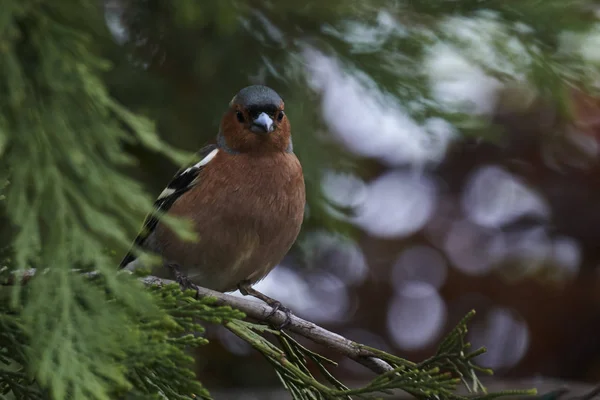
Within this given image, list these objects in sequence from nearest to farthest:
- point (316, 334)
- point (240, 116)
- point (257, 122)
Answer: point (316, 334), point (257, 122), point (240, 116)

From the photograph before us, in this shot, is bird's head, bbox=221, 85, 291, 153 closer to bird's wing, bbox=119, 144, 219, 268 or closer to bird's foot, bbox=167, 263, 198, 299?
bird's wing, bbox=119, 144, 219, 268

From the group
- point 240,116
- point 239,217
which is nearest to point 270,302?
point 239,217

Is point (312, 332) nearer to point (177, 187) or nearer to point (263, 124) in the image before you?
point (263, 124)

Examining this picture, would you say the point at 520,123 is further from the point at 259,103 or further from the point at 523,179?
the point at 259,103

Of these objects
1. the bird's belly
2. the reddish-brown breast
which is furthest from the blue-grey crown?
the bird's belly

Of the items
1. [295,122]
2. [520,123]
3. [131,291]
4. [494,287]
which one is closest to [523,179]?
[520,123]

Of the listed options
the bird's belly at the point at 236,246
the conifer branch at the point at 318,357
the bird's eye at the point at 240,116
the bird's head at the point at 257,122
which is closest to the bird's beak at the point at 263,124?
the bird's head at the point at 257,122

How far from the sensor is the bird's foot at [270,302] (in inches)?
118

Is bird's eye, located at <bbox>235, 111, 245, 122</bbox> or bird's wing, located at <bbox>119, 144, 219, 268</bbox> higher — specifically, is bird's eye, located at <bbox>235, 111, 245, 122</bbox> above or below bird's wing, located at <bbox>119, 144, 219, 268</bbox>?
above

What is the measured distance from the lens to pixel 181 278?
3.81m

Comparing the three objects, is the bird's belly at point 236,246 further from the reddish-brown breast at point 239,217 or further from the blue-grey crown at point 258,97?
the blue-grey crown at point 258,97

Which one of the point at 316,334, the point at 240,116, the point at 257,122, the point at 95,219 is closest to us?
the point at 95,219

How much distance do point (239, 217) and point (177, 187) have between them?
0.59 meters

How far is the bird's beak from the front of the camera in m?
3.91
